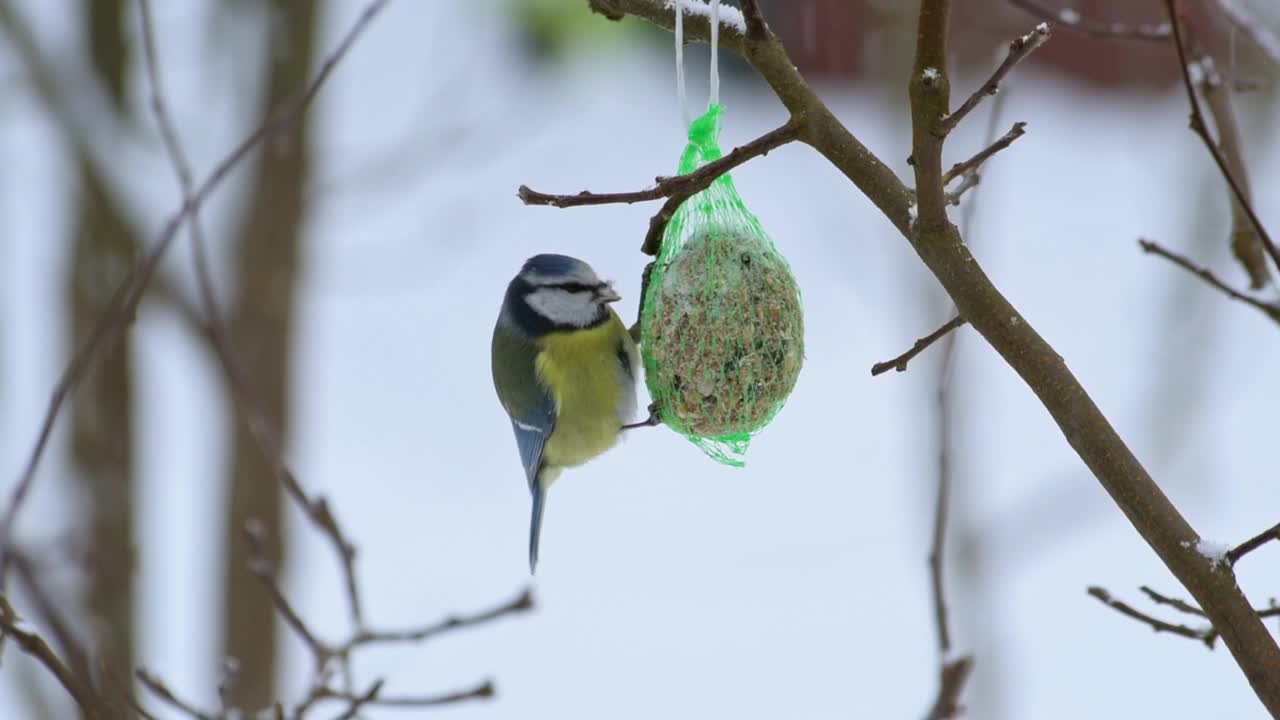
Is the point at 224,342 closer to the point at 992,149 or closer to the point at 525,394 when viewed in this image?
the point at 525,394

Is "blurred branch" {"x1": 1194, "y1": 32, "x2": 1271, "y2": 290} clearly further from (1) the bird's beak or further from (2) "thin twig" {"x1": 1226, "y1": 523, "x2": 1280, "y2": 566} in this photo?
(1) the bird's beak

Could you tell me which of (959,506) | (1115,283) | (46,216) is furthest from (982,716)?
(1115,283)

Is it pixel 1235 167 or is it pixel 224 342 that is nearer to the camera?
pixel 1235 167

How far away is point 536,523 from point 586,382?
338 mm

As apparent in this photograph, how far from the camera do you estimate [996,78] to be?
3.87 ft

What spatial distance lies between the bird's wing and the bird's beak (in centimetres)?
28

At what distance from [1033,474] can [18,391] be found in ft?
15.9

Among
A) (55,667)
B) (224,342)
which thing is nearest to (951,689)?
(55,667)

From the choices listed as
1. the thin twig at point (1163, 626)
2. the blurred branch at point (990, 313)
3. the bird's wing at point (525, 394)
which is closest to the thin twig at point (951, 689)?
the thin twig at point (1163, 626)

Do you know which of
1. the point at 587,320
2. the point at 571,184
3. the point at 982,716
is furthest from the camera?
the point at 571,184

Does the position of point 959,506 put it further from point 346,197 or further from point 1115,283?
point 1115,283

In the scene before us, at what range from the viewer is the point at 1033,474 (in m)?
6.59

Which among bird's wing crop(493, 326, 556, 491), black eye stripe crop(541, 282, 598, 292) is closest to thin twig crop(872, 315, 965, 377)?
black eye stripe crop(541, 282, 598, 292)

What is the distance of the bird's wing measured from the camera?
2.44 meters
